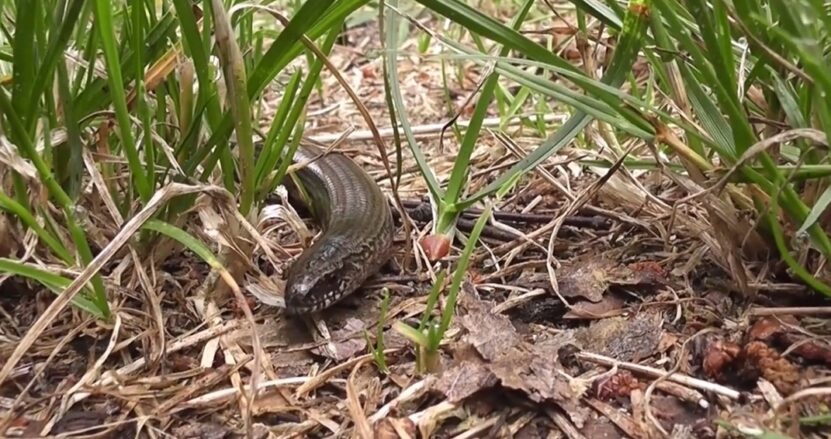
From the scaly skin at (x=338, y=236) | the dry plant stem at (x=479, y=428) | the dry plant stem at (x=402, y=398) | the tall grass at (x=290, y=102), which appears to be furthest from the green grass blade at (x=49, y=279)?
the dry plant stem at (x=479, y=428)

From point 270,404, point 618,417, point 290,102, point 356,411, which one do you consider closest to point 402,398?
point 356,411

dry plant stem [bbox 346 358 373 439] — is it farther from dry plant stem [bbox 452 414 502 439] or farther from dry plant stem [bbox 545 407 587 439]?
dry plant stem [bbox 545 407 587 439]

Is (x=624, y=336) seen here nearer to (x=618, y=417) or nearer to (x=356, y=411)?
(x=618, y=417)

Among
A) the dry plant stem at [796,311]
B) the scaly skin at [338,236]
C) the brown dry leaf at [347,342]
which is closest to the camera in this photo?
the dry plant stem at [796,311]

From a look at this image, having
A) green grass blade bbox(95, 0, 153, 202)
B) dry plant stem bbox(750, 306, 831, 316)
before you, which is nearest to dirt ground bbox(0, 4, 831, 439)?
dry plant stem bbox(750, 306, 831, 316)

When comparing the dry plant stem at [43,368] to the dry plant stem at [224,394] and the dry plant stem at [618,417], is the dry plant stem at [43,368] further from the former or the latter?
the dry plant stem at [618,417]

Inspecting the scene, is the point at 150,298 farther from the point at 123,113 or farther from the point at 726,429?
the point at 726,429

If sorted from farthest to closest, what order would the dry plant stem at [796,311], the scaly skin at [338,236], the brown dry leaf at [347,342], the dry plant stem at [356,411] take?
the scaly skin at [338,236] → the brown dry leaf at [347,342] → the dry plant stem at [796,311] → the dry plant stem at [356,411]
